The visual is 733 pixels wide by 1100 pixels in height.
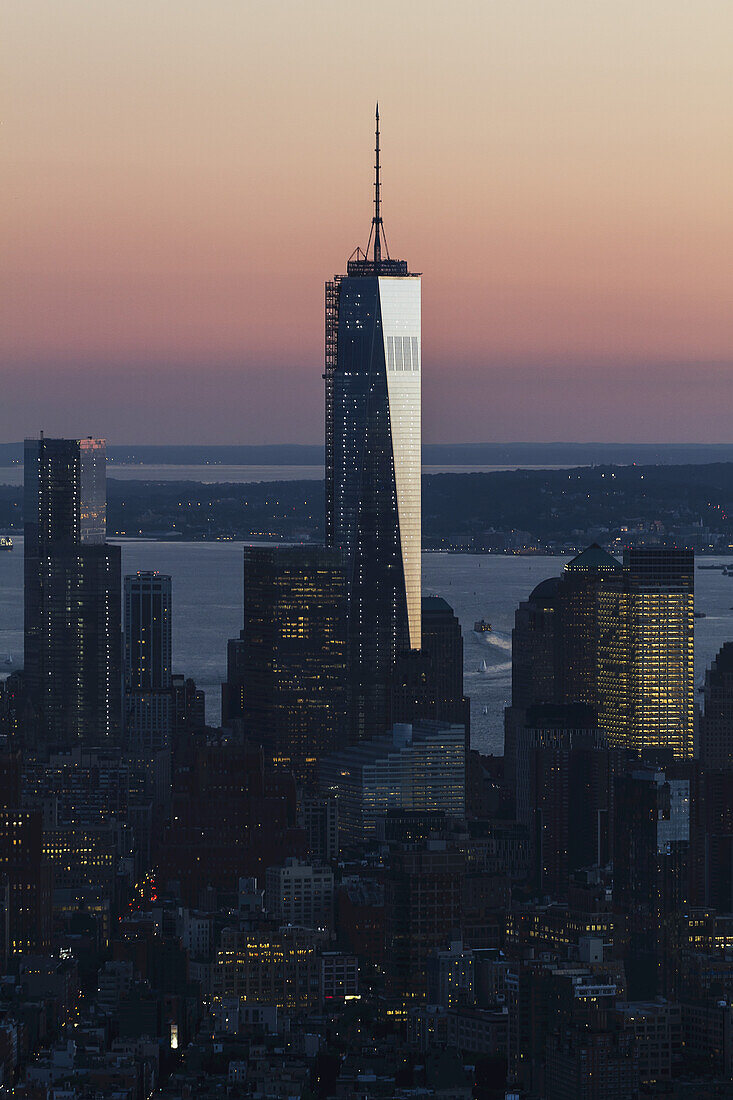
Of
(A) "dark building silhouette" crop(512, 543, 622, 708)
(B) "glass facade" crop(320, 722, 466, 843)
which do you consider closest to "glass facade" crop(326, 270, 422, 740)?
(A) "dark building silhouette" crop(512, 543, 622, 708)

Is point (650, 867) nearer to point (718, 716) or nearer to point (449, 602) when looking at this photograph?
point (718, 716)

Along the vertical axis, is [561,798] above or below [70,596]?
below

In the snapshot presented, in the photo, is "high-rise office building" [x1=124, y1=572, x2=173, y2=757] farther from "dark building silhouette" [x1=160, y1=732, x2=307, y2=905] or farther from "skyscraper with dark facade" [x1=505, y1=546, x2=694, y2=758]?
"dark building silhouette" [x1=160, y1=732, x2=307, y2=905]

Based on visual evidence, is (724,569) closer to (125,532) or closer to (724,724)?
(125,532)

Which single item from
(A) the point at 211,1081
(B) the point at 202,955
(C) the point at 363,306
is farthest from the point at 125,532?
(A) the point at 211,1081

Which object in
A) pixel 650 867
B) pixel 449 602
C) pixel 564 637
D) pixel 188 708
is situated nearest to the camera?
pixel 650 867

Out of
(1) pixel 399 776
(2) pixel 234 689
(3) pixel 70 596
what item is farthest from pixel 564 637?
(3) pixel 70 596

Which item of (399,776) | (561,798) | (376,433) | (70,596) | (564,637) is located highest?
(376,433)
